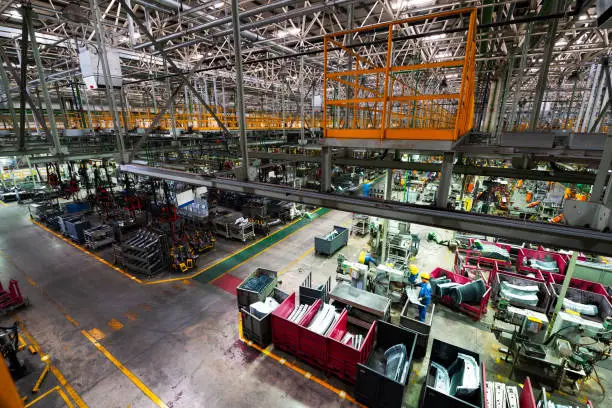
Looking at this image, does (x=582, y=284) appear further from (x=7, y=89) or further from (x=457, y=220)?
(x=7, y=89)

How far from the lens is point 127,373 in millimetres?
6637

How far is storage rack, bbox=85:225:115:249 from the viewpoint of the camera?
42.4 ft

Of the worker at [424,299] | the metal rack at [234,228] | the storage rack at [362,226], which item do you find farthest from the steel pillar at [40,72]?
the storage rack at [362,226]

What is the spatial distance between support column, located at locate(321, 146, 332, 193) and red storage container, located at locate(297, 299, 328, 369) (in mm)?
4013

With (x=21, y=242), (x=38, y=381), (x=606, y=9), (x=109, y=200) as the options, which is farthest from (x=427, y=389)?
(x=21, y=242)

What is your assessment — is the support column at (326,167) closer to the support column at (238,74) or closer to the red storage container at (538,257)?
the support column at (238,74)

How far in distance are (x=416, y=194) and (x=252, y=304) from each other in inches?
536

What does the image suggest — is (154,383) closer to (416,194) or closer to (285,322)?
(285,322)

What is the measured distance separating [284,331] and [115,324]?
214 inches

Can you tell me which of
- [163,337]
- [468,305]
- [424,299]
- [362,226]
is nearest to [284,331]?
[163,337]

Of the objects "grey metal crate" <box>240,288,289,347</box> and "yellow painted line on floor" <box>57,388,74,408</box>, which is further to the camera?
"grey metal crate" <box>240,288,289,347</box>

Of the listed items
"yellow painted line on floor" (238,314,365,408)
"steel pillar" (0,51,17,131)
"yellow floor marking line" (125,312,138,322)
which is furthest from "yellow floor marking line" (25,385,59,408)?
"steel pillar" (0,51,17,131)

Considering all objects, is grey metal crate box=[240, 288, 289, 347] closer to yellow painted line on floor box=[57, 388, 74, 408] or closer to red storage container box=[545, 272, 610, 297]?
yellow painted line on floor box=[57, 388, 74, 408]

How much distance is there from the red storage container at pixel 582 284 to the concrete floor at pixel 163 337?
302 cm
